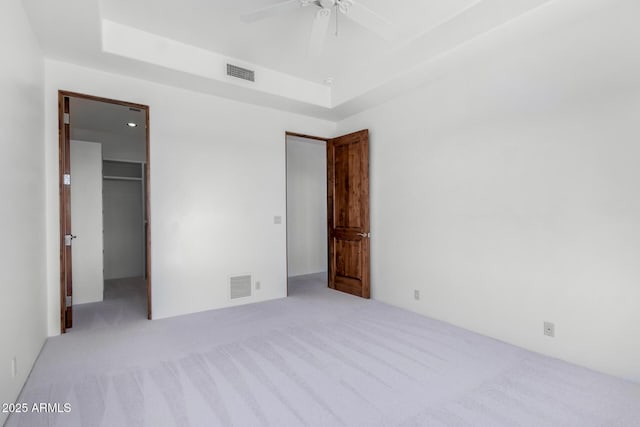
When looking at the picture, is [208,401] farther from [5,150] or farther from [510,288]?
[510,288]

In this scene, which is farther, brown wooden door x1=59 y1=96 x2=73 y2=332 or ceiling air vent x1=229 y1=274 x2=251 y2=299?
ceiling air vent x1=229 y1=274 x2=251 y2=299

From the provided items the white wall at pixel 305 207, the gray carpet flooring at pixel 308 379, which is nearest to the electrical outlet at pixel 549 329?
the gray carpet flooring at pixel 308 379

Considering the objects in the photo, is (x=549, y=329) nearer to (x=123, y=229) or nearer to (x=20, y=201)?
(x=20, y=201)

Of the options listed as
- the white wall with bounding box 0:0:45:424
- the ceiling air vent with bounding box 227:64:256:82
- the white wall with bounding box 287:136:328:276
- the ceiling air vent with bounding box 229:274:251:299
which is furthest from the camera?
the white wall with bounding box 287:136:328:276

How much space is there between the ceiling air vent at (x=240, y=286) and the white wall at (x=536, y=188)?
7.14 ft

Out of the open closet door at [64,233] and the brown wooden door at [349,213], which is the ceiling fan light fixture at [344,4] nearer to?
the brown wooden door at [349,213]

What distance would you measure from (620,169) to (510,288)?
4.28 feet

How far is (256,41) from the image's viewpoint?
11.1ft

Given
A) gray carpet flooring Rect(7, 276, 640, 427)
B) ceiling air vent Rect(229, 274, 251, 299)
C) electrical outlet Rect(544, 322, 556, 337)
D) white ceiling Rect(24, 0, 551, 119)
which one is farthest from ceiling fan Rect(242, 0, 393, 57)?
ceiling air vent Rect(229, 274, 251, 299)

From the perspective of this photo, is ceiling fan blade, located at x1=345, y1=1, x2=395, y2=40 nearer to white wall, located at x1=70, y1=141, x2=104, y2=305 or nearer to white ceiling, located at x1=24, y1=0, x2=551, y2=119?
white ceiling, located at x1=24, y1=0, x2=551, y2=119

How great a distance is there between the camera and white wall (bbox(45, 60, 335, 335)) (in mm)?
3357

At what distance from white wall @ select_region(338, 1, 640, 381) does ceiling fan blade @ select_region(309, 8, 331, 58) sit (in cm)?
140

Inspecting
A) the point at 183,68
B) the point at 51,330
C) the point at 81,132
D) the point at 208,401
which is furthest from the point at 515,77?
the point at 81,132

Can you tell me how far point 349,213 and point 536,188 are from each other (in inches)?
101
